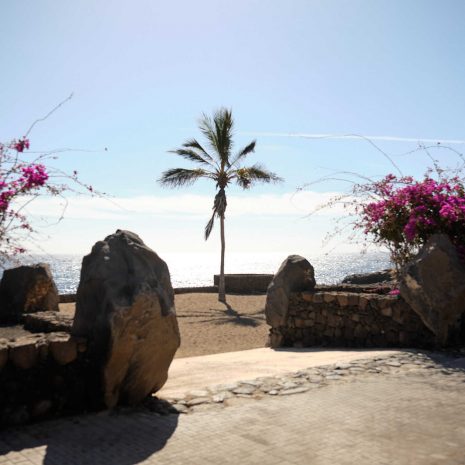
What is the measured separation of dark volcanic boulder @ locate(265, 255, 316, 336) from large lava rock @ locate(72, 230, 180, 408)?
18.5ft

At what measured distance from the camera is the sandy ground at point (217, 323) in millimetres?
12663

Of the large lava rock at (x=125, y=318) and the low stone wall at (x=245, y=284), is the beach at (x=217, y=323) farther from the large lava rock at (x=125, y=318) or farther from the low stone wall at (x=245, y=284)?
the large lava rock at (x=125, y=318)

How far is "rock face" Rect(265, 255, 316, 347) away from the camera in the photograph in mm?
11055

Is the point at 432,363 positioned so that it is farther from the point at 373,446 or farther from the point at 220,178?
the point at 220,178

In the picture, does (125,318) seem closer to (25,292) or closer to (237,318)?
(25,292)

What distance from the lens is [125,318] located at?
5117 millimetres


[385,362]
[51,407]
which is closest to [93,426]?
[51,407]

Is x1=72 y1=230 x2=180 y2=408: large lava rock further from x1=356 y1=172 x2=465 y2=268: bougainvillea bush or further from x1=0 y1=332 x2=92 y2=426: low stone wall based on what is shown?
x1=356 y1=172 x2=465 y2=268: bougainvillea bush

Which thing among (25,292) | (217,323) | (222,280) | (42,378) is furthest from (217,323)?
(42,378)

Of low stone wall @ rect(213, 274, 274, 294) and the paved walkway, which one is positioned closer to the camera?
the paved walkway

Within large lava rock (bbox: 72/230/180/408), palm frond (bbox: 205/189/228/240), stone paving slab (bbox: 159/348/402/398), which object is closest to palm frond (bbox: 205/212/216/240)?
palm frond (bbox: 205/189/228/240)

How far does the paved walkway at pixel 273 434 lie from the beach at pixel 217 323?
6.09 metres

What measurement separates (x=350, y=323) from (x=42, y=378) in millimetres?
6428

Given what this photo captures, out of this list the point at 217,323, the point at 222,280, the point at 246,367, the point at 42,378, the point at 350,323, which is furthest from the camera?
the point at 222,280
